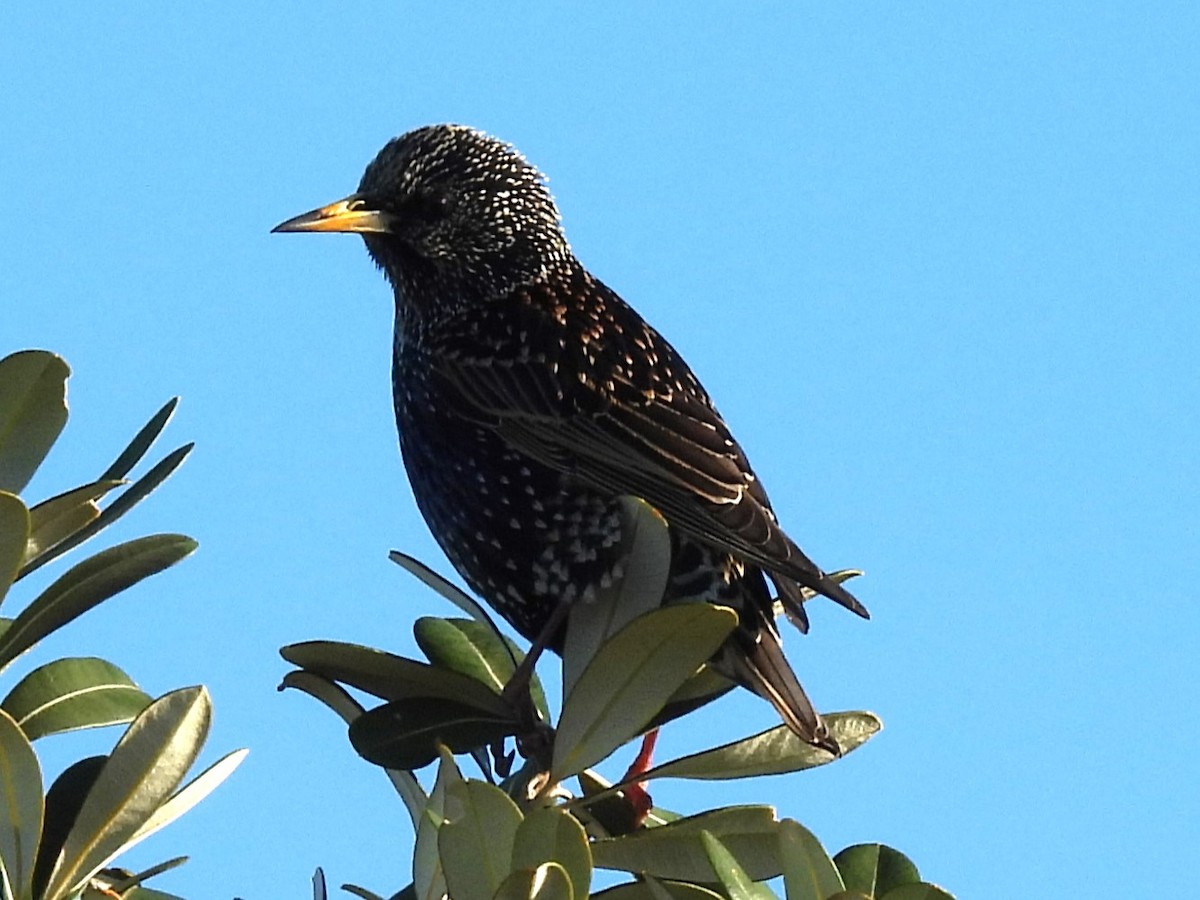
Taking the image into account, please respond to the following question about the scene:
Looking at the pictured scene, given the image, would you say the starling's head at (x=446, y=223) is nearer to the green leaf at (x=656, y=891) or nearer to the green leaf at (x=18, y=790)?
the green leaf at (x=656, y=891)

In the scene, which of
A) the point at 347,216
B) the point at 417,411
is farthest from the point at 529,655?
the point at 347,216

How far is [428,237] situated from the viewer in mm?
5066

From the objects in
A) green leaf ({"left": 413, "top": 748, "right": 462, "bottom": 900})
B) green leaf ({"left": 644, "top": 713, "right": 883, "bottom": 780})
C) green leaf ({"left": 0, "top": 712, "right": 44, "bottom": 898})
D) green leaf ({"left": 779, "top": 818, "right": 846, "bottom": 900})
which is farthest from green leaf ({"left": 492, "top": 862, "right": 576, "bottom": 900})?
green leaf ({"left": 644, "top": 713, "right": 883, "bottom": 780})

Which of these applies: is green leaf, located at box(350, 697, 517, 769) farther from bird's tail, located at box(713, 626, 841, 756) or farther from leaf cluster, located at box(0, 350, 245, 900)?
bird's tail, located at box(713, 626, 841, 756)

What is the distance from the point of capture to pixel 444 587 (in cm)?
348

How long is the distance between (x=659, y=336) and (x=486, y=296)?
21.9 inches

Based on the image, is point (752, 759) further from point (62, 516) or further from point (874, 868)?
point (62, 516)

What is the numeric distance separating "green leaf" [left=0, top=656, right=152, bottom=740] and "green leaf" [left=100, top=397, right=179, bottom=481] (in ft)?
0.84

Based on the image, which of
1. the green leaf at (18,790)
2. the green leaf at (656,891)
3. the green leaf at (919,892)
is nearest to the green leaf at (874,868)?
the green leaf at (656,891)

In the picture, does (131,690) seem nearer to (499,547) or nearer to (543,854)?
(543,854)

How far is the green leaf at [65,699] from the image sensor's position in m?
2.56

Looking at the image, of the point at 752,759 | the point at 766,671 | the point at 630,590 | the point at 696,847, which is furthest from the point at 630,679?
the point at 766,671

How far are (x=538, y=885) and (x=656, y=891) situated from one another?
334 mm

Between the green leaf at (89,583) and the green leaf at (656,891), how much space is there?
2.39 ft
